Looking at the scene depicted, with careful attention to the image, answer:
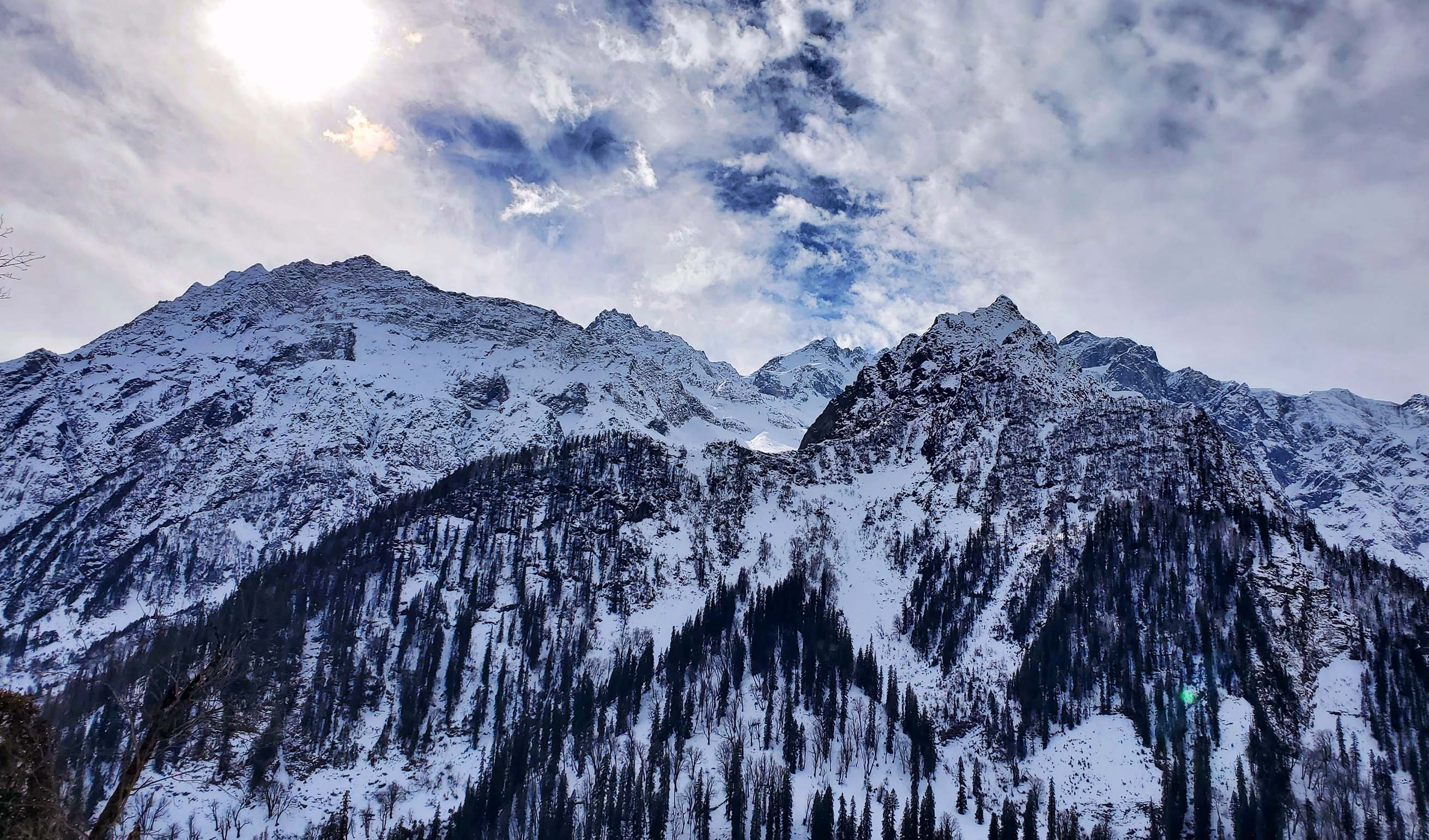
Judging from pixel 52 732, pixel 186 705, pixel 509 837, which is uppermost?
pixel 186 705

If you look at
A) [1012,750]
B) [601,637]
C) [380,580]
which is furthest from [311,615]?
[1012,750]

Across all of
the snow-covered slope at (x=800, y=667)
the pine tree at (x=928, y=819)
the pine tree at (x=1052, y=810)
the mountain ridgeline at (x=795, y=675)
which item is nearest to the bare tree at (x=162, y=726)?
the mountain ridgeline at (x=795, y=675)

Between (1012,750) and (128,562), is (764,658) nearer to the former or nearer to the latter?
(1012,750)

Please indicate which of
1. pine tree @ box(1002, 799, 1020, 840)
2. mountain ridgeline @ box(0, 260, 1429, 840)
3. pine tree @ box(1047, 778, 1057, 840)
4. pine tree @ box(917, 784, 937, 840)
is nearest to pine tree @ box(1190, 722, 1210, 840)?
mountain ridgeline @ box(0, 260, 1429, 840)

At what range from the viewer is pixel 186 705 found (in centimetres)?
1939

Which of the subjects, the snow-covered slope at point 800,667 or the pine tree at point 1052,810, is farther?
the snow-covered slope at point 800,667

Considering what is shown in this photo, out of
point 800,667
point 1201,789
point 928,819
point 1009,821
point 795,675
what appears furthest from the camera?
point 800,667

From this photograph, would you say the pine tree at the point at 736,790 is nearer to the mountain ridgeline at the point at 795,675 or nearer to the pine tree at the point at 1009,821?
the mountain ridgeline at the point at 795,675

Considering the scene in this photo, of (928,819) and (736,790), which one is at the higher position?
(736,790)

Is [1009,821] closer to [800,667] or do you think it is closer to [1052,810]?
[1052,810]

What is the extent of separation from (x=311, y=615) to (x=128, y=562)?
2710 inches

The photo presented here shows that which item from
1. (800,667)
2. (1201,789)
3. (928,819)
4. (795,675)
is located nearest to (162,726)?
(928,819)

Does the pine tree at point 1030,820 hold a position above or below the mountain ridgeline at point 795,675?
below

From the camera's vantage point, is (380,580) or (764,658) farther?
(380,580)
